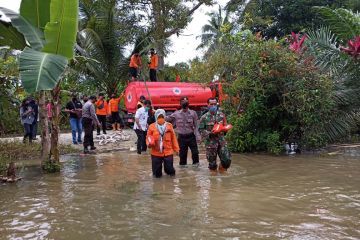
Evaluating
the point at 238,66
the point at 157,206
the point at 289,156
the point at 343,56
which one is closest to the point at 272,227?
the point at 157,206

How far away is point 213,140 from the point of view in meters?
9.35

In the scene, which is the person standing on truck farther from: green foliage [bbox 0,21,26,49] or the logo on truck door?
green foliage [bbox 0,21,26,49]

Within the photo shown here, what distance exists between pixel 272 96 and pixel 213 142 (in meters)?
4.29

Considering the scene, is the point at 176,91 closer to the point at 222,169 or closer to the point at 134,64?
the point at 134,64

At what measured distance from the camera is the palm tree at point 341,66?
44.0 ft

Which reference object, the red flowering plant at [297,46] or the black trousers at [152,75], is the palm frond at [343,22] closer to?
the red flowering plant at [297,46]

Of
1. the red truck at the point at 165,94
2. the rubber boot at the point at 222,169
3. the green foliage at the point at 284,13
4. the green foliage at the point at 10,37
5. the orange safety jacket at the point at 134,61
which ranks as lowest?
the rubber boot at the point at 222,169

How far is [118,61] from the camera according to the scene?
64.5ft

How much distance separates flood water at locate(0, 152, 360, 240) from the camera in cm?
536

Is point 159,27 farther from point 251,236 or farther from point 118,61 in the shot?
point 251,236

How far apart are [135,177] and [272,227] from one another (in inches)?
168

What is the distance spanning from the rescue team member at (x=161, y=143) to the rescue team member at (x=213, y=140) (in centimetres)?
77

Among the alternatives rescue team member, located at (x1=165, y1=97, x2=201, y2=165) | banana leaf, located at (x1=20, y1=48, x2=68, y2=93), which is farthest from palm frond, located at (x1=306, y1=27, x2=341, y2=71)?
banana leaf, located at (x1=20, y1=48, x2=68, y2=93)

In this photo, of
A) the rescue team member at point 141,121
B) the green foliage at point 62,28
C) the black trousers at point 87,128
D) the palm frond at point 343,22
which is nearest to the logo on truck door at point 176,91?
the rescue team member at point 141,121
